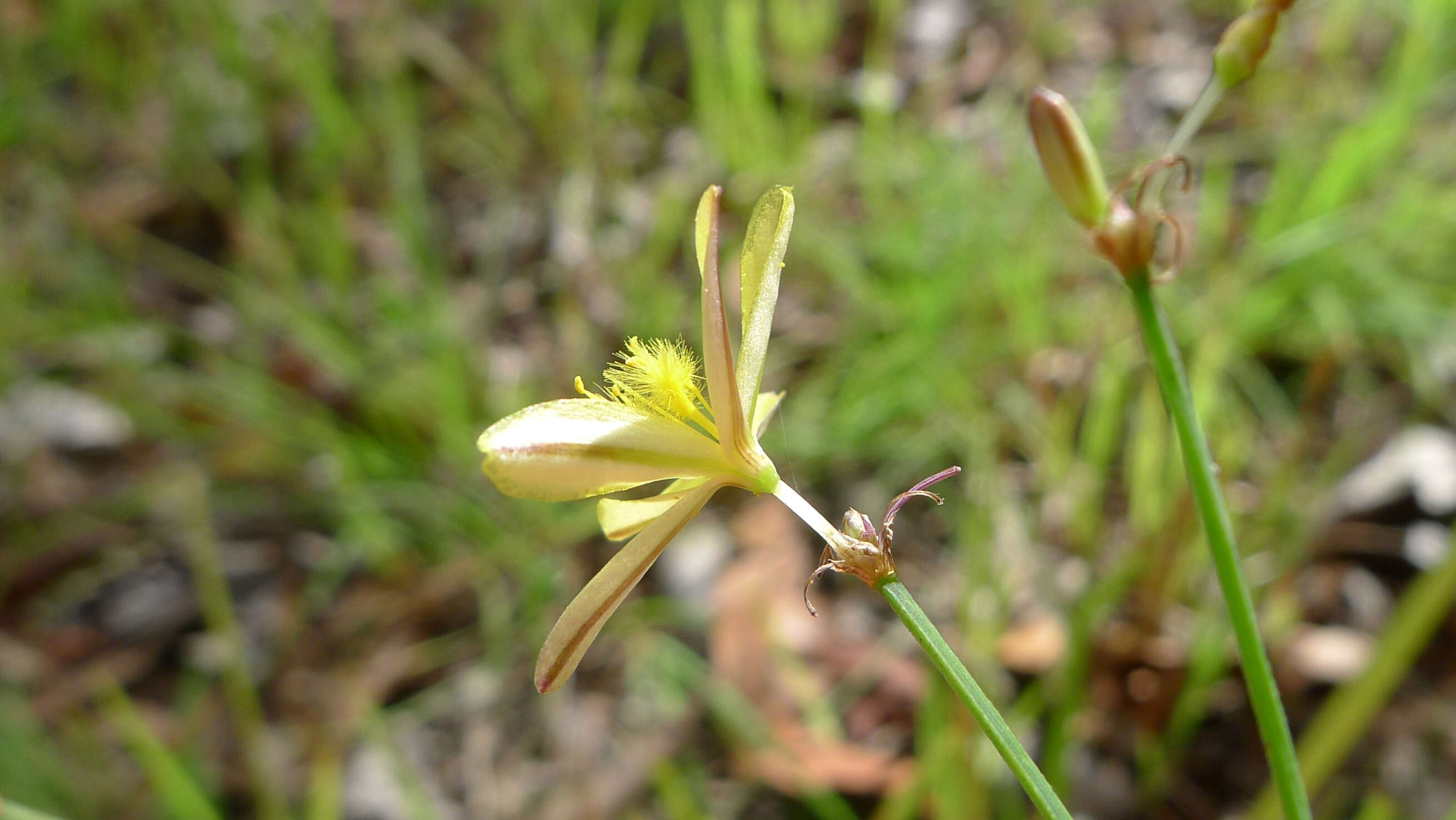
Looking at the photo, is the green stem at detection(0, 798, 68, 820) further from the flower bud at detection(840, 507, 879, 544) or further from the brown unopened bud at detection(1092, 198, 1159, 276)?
the brown unopened bud at detection(1092, 198, 1159, 276)

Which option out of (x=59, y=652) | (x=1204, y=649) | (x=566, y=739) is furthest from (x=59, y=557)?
(x=1204, y=649)

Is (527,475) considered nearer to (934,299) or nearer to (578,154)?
(934,299)

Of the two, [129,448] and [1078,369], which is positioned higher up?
[129,448]

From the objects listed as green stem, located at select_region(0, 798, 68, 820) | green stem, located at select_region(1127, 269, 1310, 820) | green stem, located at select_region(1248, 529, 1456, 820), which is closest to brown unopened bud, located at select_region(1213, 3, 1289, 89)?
green stem, located at select_region(1127, 269, 1310, 820)

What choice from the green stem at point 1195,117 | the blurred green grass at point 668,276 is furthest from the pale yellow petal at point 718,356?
the blurred green grass at point 668,276

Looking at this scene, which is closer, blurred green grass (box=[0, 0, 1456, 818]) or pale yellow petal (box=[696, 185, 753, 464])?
pale yellow petal (box=[696, 185, 753, 464])

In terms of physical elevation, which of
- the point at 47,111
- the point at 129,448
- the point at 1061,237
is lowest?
the point at 1061,237

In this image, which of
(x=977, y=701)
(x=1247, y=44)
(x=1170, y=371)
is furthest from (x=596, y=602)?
(x=1247, y=44)

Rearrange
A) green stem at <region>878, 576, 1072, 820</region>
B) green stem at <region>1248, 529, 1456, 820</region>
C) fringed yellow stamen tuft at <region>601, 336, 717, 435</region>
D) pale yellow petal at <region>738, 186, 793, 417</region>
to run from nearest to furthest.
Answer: green stem at <region>878, 576, 1072, 820</region>
pale yellow petal at <region>738, 186, 793, 417</region>
fringed yellow stamen tuft at <region>601, 336, 717, 435</region>
green stem at <region>1248, 529, 1456, 820</region>
